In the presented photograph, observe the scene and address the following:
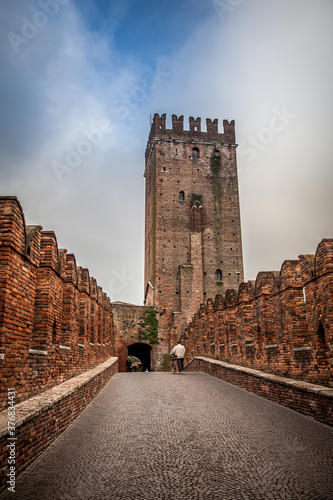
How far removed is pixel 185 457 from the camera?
5.12m

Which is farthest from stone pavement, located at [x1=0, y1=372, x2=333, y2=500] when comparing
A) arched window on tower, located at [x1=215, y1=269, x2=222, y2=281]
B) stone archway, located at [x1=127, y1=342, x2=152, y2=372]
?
arched window on tower, located at [x1=215, y1=269, x2=222, y2=281]

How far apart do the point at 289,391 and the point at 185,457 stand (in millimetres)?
3733

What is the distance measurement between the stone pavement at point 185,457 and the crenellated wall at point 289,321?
4.27 feet

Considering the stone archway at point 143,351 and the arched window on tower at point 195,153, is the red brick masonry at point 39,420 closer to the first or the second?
the stone archway at point 143,351

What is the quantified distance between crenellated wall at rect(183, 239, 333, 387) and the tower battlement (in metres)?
28.7

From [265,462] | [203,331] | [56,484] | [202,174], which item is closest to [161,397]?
[265,462]

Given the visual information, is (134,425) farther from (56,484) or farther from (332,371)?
(332,371)

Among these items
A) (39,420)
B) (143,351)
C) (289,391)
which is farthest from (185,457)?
(143,351)

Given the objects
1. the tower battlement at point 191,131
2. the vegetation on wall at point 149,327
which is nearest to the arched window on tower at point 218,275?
the vegetation on wall at point 149,327

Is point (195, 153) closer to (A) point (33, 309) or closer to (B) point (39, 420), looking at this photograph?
(A) point (33, 309)

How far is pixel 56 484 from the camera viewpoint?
421 centimetres

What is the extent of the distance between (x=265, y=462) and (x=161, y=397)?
5.15 metres

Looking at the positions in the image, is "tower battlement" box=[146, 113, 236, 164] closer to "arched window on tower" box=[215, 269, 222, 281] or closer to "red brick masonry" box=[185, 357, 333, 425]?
"arched window on tower" box=[215, 269, 222, 281]

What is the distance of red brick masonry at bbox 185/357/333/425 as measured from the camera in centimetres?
669
